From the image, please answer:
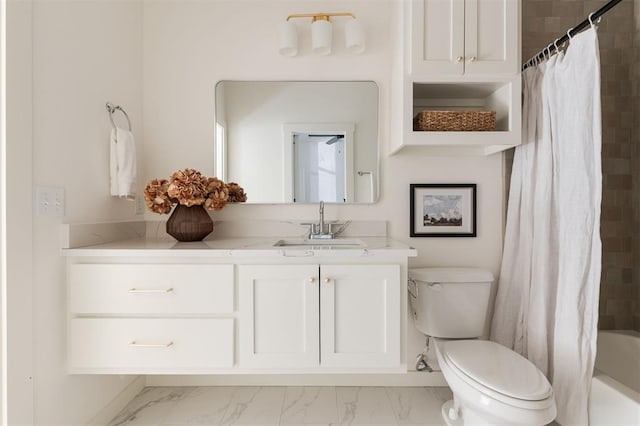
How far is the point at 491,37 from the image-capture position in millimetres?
1675

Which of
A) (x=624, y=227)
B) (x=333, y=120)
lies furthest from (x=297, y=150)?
(x=624, y=227)

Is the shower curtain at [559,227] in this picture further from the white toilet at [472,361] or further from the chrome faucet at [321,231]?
the chrome faucet at [321,231]

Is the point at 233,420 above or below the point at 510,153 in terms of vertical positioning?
below

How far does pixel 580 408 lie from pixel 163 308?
1.77 m

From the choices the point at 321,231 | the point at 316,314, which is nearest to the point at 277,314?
the point at 316,314

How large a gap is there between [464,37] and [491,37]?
132 mm

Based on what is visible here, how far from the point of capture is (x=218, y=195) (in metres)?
1.77

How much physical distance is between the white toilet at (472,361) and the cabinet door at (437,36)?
102 centimetres

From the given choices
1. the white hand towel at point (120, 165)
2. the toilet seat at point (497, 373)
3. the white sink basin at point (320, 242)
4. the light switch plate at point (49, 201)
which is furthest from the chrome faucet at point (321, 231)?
the light switch plate at point (49, 201)

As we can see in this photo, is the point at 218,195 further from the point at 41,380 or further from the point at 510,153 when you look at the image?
the point at 510,153

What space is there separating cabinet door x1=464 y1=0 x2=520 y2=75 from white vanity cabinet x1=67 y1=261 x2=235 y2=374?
1.49 meters

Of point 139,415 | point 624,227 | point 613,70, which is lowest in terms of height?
point 139,415

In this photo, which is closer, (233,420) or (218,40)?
(233,420)

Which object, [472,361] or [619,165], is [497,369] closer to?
[472,361]
